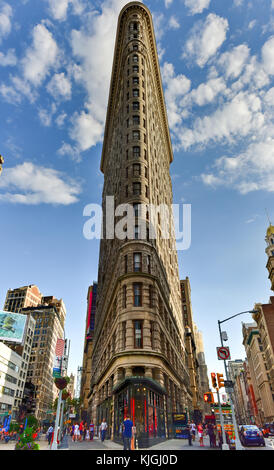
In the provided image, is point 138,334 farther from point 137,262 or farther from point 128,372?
point 137,262

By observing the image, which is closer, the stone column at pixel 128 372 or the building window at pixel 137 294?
the stone column at pixel 128 372

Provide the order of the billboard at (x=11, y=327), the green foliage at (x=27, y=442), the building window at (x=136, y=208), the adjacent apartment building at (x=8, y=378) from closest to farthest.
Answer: the green foliage at (x=27, y=442), the building window at (x=136, y=208), the adjacent apartment building at (x=8, y=378), the billboard at (x=11, y=327)

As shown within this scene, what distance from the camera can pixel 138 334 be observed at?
92.1 ft

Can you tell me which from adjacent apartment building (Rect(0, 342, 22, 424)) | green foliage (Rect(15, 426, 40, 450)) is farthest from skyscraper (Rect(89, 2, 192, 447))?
adjacent apartment building (Rect(0, 342, 22, 424))

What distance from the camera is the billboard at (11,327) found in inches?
3511

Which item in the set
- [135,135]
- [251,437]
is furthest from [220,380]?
[135,135]

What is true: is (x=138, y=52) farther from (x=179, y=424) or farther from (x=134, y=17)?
(x=179, y=424)

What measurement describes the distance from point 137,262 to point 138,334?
26.8 ft

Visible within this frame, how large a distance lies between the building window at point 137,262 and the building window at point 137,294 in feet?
6.25

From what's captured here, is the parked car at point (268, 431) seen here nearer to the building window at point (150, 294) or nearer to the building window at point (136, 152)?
the building window at point (150, 294)

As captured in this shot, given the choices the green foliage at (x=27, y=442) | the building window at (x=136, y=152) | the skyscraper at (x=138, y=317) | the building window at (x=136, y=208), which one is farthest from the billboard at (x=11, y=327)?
the green foliage at (x=27, y=442)

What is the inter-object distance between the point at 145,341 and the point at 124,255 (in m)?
10.4
